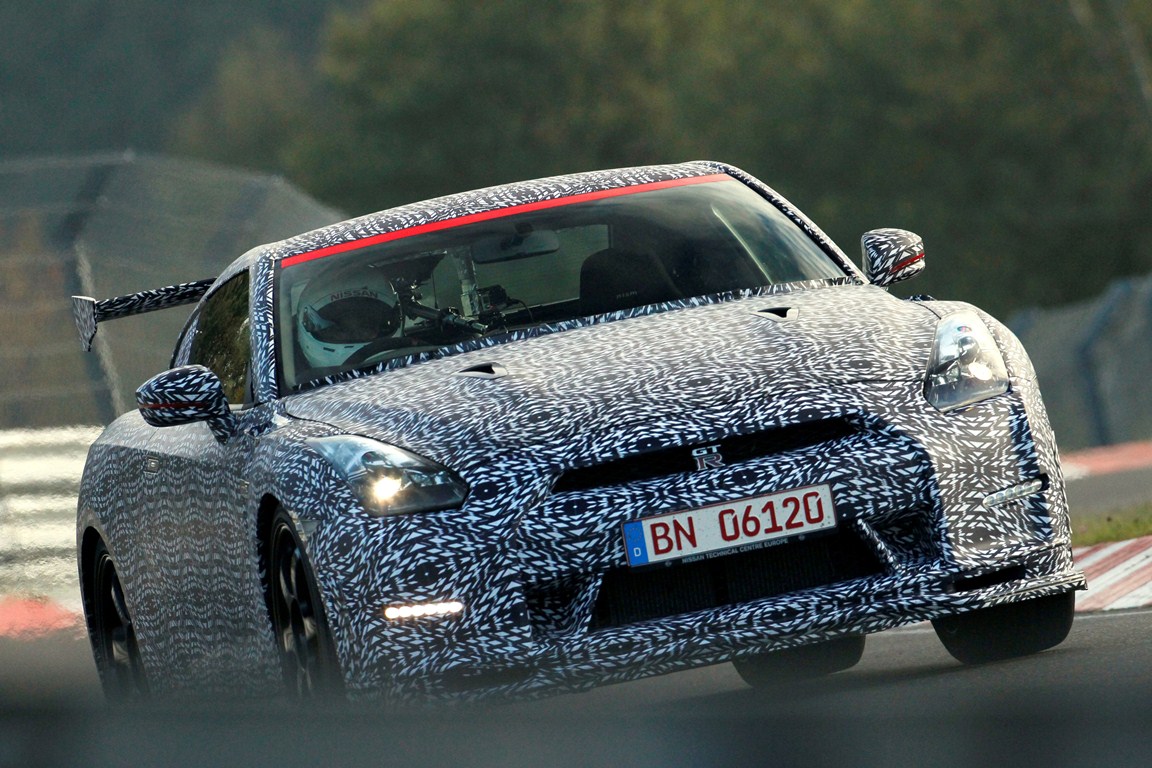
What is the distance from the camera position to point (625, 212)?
778cm

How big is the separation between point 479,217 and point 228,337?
889mm

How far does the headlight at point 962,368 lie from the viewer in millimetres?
6238

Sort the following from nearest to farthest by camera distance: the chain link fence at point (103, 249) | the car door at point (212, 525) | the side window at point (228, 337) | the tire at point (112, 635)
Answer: the car door at point (212, 525), the side window at point (228, 337), the tire at point (112, 635), the chain link fence at point (103, 249)

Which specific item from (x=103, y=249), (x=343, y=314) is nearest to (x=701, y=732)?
(x=343, y=314)

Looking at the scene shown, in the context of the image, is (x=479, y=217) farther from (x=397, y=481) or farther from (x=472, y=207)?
(x=397, y=481)

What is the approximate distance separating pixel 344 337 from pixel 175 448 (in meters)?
0.73

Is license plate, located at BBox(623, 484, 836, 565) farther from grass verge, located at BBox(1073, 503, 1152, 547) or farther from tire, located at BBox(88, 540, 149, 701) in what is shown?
grass verge, located at BBox(1073, 503, 1152, 547)

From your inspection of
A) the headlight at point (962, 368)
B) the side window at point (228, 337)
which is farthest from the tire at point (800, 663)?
the side window at point (228, 337)

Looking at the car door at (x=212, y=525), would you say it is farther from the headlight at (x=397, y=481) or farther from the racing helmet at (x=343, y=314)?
the headlight at (x=397, y=481)

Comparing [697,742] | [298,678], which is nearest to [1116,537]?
[298,678]

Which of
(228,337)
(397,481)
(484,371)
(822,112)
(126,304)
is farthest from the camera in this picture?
(822,112)

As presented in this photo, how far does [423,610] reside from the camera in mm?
5902

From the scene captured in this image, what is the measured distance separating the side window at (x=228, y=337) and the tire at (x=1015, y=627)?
7.15 ft

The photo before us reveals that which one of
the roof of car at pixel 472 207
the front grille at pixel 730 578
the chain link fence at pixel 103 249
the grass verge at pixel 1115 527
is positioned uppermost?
the chain link fence at pixel 103 249
